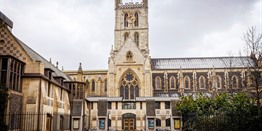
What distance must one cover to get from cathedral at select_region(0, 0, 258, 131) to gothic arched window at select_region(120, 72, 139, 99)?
0.71ft

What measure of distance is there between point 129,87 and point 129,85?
43 cm

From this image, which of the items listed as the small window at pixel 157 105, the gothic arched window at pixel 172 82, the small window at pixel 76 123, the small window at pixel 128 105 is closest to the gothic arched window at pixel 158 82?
the gothic arched window at pixel 172 82

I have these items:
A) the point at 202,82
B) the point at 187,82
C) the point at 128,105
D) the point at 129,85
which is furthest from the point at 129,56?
the point at 202,82

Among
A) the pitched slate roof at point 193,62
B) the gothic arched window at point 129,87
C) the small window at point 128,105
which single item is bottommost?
the small window at point 128,105

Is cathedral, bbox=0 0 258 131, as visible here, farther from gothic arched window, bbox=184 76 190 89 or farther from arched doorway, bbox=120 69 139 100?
gothic arched window, bbox=184 76 190 89

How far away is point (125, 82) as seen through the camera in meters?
59.4

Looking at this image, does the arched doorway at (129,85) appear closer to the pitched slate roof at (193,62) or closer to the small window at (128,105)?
the pitched slate roof at (193,62)

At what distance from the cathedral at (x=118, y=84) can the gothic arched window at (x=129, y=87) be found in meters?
0.21

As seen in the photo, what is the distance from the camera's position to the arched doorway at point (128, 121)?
158 feet

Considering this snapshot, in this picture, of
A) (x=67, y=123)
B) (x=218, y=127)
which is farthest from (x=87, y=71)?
(x=218, y=127)

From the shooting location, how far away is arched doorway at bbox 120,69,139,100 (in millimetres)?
58906

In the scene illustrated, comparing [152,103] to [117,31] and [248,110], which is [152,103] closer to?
[248,110]

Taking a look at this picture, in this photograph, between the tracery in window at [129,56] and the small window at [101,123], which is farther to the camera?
the tracery in window at [129,56]

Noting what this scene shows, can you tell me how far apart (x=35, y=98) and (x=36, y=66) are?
10.3 ft
